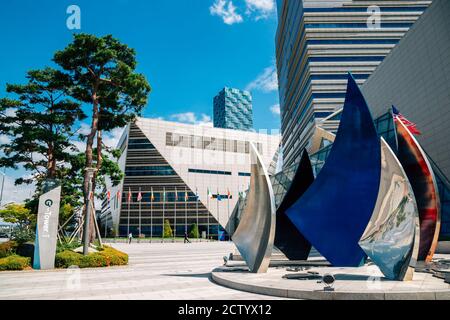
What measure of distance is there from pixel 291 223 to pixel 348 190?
14.4ft

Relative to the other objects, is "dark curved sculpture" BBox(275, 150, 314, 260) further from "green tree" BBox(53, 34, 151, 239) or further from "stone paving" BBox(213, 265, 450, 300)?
"green tree" BBox(53, 34, 151, 239)

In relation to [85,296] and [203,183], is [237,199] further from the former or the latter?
[85,296]

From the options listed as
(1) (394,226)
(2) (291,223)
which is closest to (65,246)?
(2) (291,223)

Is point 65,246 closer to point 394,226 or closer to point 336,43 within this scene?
point 394,226

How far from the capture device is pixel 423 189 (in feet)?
42.9

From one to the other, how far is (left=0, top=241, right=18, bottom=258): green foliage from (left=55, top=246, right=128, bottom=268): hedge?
282cm

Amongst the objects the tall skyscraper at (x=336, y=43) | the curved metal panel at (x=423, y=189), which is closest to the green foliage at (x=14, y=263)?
the curved metal panel at (x=423, y=189)

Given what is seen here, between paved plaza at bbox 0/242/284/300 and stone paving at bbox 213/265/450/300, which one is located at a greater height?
stone paving at bbox 213/265/450/300

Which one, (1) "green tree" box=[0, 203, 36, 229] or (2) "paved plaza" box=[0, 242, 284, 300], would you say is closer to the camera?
(2) "paved plaza" box=[0, 242, 284, 300]

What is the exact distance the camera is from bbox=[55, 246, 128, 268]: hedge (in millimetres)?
16703

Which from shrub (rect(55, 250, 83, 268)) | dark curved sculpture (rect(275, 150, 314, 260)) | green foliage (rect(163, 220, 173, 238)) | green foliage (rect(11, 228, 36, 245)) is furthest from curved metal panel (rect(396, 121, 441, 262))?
green foliage (rect(163, 220, 173, 238))

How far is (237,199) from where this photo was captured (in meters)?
73.1

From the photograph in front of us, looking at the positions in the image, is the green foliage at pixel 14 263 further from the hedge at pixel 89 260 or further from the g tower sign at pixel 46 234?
the hedge at pixel 89 260

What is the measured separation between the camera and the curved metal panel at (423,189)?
12430 mm
